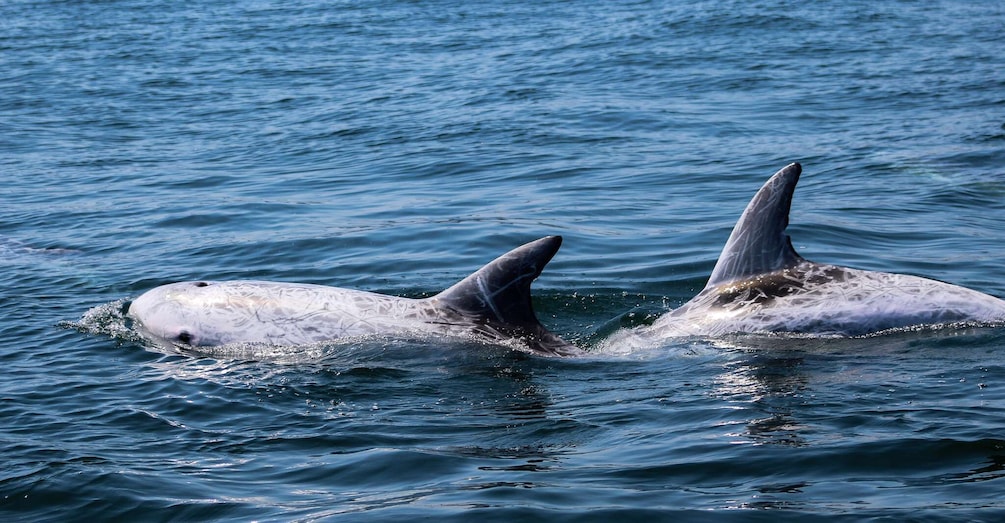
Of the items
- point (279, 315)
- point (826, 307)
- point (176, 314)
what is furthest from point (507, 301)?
point (176, 314)

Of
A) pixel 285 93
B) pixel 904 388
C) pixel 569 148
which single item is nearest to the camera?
pixel 904 388

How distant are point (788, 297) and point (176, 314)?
5.74m

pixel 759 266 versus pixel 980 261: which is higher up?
pixel 759 266

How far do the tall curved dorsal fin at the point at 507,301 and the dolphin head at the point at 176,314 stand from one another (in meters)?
2.40

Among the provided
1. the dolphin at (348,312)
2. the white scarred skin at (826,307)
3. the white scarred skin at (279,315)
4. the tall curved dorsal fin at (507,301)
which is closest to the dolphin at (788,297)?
the white scarred skin at (826,307)

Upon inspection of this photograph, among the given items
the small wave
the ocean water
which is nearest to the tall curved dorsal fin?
the ocean water

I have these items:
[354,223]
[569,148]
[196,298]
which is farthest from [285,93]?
[196,298]

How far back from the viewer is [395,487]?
8000mm

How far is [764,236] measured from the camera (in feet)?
37.8

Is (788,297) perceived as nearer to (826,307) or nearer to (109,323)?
(826,307)

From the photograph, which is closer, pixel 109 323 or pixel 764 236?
pixel 764 236

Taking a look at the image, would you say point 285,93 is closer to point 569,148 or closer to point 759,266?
point 569,148

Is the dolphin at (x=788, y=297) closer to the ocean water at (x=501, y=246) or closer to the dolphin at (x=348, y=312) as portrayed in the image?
the ocean water at (x=501, y=246)

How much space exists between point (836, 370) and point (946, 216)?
8551 millimetres
